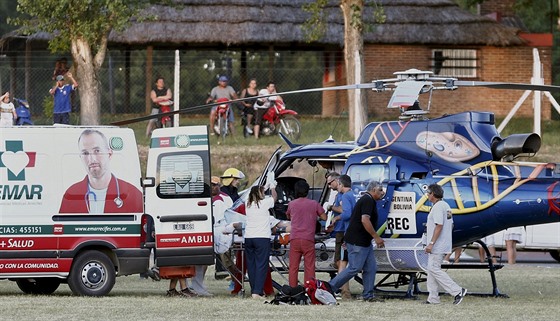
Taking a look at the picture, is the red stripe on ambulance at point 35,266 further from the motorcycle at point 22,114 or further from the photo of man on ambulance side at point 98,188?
the motorcycle at point 22,114

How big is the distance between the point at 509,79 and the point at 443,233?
22.5 m

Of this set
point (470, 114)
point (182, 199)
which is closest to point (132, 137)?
point (182, 199)

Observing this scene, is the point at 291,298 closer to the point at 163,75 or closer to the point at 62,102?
the point at 62,102

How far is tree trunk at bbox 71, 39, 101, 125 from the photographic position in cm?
3066

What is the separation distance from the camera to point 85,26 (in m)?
29.8

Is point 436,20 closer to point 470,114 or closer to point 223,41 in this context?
point 223,41

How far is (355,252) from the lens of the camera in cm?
1727

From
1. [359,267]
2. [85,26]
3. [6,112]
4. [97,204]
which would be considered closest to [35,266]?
[97,204]

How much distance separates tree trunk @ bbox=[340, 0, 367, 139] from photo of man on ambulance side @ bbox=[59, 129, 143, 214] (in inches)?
490

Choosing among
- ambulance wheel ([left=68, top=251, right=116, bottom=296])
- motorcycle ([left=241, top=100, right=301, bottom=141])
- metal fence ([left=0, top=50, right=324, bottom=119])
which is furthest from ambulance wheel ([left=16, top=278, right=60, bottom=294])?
motorcycle ([left=241, top=100, right=301, bottom=141])

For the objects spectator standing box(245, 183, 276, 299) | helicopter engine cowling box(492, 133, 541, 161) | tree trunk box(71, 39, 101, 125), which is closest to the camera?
helicopter engine cowling box(492, 133, 541, 161)

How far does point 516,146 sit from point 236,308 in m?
4.49

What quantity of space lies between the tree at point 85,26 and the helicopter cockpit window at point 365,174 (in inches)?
502

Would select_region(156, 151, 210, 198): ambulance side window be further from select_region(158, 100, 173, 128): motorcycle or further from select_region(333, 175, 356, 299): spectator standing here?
select_region(158, 100, 173, 128): motorcycle
